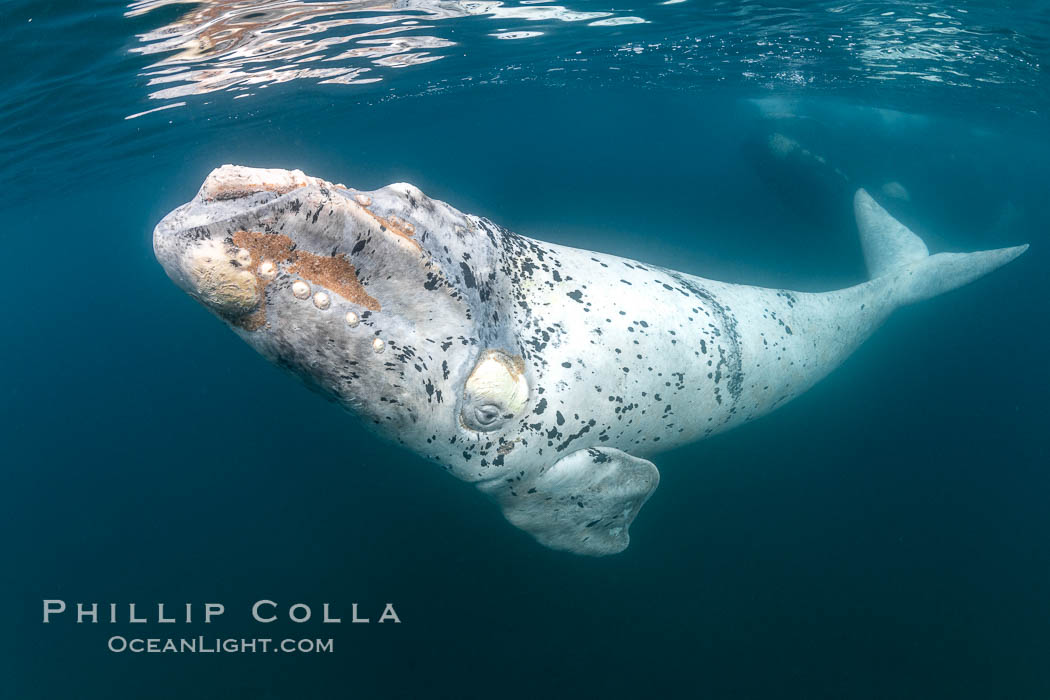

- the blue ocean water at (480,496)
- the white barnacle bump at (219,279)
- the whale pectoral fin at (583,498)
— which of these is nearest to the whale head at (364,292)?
the white barnacle bump at (219,279)

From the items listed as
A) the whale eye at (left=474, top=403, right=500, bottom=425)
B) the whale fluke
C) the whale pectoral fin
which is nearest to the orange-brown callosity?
the whale eye at (left=474, top=403, right=500, bottom=425)

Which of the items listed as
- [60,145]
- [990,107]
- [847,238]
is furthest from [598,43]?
[990,107]

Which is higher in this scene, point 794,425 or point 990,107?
point 990,107

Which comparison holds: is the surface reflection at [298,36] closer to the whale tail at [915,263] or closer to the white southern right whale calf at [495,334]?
the whale tail at [915,263]

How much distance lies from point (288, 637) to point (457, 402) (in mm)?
7995

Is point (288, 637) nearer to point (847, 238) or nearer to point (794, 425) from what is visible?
point (794, 425)

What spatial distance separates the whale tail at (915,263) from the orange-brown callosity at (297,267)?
28.1 feet

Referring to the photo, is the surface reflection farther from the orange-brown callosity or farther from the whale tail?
the orange-brown callosity

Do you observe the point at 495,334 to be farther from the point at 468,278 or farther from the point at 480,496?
the point at 480,496

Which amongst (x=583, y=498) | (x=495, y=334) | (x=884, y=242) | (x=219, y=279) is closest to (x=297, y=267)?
(x=219, y=279)

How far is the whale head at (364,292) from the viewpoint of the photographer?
289 cm

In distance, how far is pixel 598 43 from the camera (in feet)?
50.2

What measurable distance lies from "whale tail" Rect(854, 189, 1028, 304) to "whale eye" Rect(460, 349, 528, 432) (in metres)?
7.35

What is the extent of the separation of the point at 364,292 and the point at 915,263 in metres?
9.53
